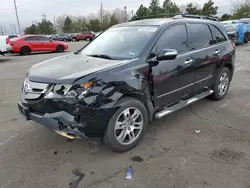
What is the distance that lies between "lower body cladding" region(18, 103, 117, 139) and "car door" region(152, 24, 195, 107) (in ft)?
3.21

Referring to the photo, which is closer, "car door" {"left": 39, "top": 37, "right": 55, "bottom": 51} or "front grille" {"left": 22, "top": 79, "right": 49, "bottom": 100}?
Result: "front grille" {"left": 22, "top": 79, "right": 49, "bottom": 100}

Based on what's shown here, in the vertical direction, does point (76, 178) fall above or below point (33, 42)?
below

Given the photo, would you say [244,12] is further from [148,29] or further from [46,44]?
[148,29]

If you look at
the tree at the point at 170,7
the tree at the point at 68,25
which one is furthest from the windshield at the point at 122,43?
the tree at the point at 68,25

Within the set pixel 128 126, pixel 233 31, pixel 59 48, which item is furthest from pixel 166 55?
pixel 59 48

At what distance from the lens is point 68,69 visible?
2887 millimetres

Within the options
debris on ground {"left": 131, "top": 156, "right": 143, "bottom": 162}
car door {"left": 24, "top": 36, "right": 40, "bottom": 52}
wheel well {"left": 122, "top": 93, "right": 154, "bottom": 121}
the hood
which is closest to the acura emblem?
the hood

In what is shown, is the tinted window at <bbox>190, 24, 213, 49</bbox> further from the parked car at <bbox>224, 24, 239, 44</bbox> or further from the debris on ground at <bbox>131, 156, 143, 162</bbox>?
the parked car at <bbox>224, 24, 239, 44</bbox>

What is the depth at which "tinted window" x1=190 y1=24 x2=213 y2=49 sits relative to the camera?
4.00m

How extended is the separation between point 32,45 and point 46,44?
1067mm

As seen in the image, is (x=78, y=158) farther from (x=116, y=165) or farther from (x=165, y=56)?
(x=165, y=56)

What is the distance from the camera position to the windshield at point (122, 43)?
10.8ft

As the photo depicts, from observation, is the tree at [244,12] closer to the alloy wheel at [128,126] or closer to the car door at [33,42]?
the car door at [33,42]

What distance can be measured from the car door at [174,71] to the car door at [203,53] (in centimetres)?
17
